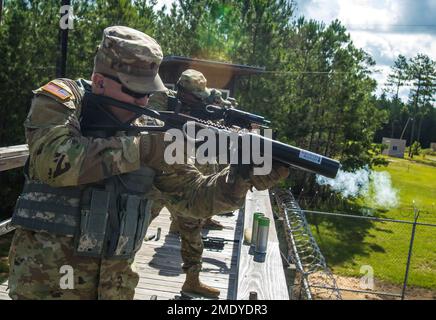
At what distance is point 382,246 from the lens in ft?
66.2

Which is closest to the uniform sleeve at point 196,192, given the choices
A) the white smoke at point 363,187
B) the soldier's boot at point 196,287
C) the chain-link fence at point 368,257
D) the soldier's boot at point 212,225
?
the soldier's boot at point 196,287

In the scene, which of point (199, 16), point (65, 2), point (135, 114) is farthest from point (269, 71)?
point (135, 114)

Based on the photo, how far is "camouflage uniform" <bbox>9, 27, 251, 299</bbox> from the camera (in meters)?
2.04

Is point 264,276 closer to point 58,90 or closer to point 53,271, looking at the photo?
point 53,271

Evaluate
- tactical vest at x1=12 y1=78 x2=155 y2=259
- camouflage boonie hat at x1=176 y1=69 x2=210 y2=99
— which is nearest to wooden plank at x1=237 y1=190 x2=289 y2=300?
tactical vest at x1=12 y1=78 x2=155 y2=259

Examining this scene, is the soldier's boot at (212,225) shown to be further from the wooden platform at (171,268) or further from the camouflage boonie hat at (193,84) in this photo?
the camouflage boonie hat at (193,84)

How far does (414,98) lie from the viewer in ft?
243

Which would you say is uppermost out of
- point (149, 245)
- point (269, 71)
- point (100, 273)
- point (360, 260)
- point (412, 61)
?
point (412, 61)

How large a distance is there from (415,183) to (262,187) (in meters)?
40.3

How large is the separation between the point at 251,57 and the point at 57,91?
2012 centimetres

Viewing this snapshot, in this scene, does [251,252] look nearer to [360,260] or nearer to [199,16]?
[360,260]

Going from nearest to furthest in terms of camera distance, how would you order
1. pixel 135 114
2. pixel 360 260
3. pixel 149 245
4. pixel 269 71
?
pixel 135 114 < pixel 149 245 < pixel 360 260 < pixel 269 71

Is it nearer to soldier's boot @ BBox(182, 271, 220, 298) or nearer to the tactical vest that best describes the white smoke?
soldier's boot @ BBox(182, 271, 220, 298)

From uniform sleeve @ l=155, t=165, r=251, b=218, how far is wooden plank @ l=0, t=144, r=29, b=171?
1888 mm
